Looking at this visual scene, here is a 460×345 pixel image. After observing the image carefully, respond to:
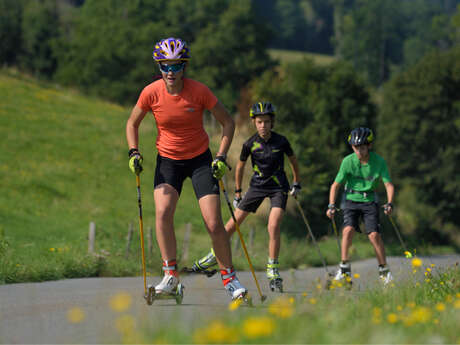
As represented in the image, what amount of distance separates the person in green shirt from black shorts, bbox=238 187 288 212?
2.35 feet

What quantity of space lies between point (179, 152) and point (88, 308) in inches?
69.0

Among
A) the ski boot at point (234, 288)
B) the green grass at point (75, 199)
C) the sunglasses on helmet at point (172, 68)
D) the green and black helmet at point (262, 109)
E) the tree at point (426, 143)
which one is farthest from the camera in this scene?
the tree at point (426, 143)

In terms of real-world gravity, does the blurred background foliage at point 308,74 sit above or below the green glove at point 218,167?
above

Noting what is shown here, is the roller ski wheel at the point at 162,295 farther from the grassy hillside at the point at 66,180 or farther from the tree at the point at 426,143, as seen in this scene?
the tree at the point at 426,143

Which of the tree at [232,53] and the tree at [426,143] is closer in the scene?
the tree at [426,143]

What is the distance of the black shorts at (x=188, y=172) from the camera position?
294 inches

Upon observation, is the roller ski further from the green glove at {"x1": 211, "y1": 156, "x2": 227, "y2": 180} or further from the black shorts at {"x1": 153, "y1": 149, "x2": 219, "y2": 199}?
the green glove at {"x1": 211, "y1": 156, "x2": 227, "y2": 180}

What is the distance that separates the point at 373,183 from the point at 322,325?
5.87m

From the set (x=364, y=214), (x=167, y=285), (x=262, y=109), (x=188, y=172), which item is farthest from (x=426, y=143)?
(x=167, y=285)

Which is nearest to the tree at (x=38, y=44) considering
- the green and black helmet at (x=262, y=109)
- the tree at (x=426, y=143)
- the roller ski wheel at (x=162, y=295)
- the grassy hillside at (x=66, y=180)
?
the grassy hillside at (x=66, y=180)

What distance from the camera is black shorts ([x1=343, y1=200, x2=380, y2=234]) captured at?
1024cm

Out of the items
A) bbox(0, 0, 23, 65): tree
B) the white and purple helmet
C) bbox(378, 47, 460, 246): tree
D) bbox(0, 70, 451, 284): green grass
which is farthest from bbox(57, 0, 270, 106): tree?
the white and purple helmet

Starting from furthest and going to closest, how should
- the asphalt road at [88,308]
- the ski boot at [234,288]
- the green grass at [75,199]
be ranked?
the green grass at [75,199] < the ski boot at [234,288] < the asphalt road at [88,308]

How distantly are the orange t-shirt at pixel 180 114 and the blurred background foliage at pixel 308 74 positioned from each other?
22.8m
